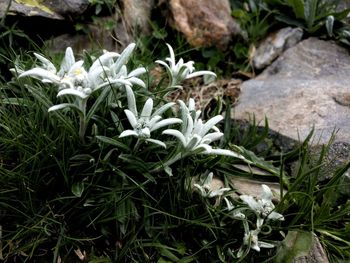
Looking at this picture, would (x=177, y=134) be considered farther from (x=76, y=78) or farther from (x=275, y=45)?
(x=275, y=45)

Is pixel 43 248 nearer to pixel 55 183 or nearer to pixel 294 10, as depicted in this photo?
pixel 55 183

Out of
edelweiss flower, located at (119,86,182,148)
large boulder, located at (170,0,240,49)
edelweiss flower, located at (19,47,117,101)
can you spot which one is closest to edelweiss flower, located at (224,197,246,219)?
edelweiss flower, located at (119,86,182,148)

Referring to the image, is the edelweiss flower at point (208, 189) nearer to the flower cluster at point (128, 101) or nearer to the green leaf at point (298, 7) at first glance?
the flower cluster at point (128, 101)

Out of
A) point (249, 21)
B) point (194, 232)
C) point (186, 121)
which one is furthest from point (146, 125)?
point (249, 21)

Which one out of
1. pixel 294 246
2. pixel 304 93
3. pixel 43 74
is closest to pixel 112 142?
pixel 43 74

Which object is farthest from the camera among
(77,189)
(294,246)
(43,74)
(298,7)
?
(298,7)
